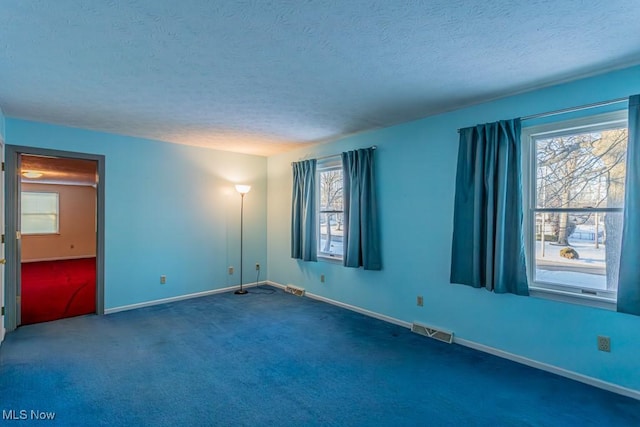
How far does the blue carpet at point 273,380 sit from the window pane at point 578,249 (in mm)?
849

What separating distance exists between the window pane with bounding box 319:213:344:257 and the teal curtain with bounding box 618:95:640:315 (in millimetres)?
3172

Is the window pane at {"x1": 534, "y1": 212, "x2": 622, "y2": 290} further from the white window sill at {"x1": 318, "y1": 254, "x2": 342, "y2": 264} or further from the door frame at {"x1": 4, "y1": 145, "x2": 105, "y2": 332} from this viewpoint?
the door frame at {"x1": 4, "y1": 145, "x2": 105, "y2": 332}

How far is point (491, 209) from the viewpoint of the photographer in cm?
315

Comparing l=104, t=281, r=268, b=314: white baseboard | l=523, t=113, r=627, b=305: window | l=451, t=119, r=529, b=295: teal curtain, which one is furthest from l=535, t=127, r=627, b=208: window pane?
l=104, t=281, r=268, b=314: white baseboard

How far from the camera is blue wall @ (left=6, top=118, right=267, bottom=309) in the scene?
14.8ft

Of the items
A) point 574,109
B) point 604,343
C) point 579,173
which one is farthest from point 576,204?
point 604,343

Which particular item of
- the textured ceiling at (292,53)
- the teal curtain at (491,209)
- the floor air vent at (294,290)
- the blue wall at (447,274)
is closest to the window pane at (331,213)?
the blue wall at (447,274)

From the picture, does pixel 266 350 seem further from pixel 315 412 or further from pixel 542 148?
pixel 542 148

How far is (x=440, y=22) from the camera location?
76.7 inches

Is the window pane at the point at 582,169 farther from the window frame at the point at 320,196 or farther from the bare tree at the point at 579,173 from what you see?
the window frame at the point at 320,196

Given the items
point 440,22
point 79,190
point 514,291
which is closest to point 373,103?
point 440,22

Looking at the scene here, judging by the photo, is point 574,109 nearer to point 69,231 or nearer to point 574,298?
point 574,298

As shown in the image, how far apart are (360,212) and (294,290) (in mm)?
1962

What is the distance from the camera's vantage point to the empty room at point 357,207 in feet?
6.96
